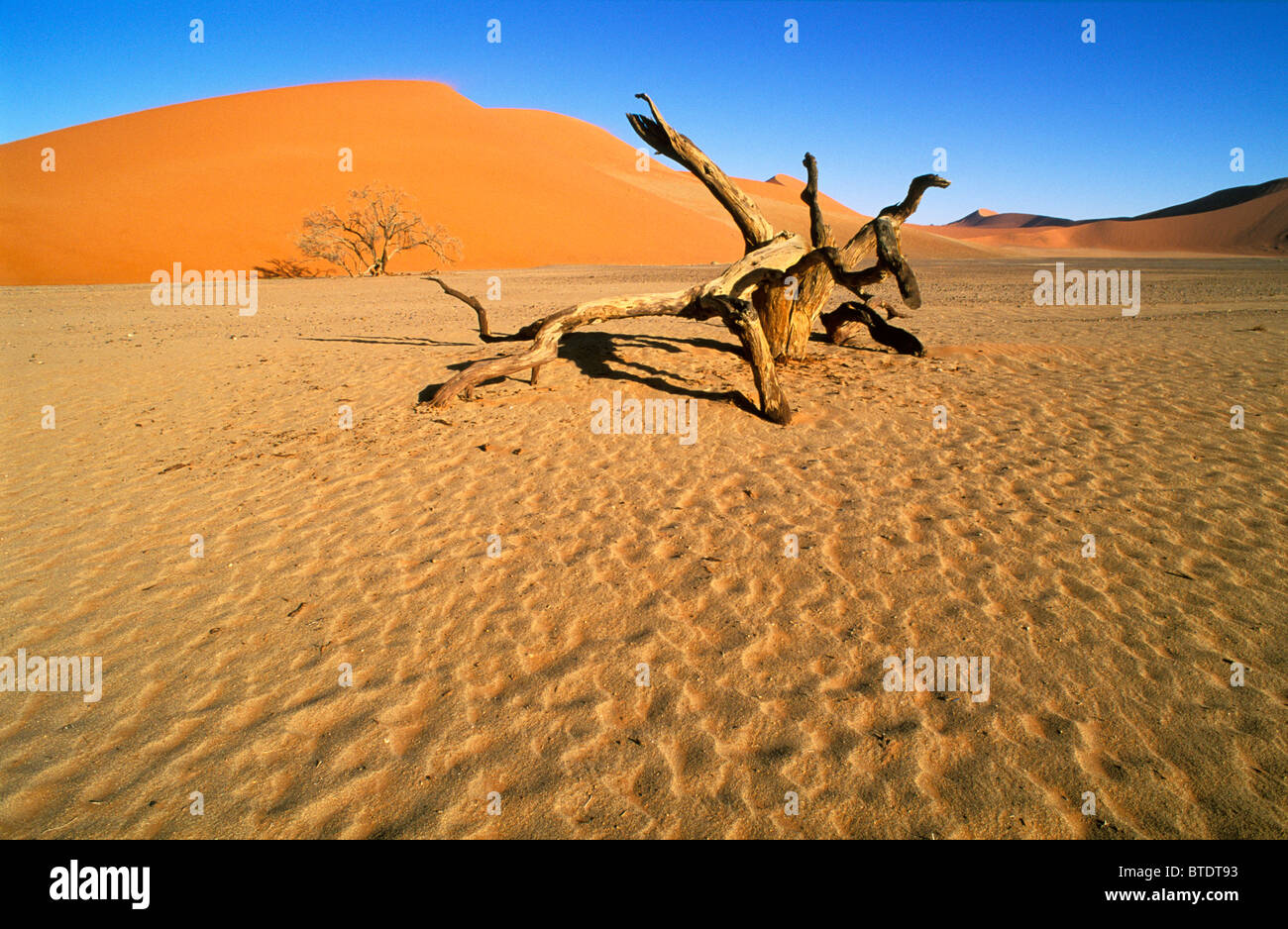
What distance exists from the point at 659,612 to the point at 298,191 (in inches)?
1706

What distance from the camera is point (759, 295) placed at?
9219mm

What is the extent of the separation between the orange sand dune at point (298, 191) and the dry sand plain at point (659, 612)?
96.1 feet

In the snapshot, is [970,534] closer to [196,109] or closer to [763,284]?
[763,284]

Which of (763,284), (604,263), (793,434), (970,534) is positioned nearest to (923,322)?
(763,284)

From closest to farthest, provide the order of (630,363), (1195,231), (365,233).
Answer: (630,363), (365,233), (1195,231)

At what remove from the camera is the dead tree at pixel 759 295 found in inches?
282

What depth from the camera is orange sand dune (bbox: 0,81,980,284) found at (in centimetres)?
3044

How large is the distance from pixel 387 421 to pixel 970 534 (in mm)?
6181

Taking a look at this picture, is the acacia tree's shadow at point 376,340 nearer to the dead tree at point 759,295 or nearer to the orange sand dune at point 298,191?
the dead tree at point 759,295

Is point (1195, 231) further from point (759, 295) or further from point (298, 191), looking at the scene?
point (298, 191)

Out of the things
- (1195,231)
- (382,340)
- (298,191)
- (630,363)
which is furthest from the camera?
(1195,231)

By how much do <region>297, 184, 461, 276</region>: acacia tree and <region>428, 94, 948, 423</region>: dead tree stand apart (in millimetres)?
22980

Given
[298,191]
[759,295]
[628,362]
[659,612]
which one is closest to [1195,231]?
[759,295]

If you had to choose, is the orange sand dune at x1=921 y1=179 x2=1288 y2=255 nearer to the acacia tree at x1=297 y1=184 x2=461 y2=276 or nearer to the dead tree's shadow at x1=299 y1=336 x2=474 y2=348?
the acacia tree at x1=297 y1=184 x2=461 y2=276
